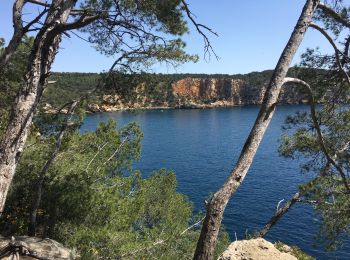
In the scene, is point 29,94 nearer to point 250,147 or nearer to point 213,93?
point 250,147

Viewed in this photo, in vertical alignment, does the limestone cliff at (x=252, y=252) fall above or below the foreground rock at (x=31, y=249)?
above

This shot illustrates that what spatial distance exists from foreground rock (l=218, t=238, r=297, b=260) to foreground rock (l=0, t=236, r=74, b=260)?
Result: 2.58 meters

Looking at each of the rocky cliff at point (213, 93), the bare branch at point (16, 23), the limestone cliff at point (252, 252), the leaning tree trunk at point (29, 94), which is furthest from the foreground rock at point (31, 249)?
the rocky cliff at point (213, 93)

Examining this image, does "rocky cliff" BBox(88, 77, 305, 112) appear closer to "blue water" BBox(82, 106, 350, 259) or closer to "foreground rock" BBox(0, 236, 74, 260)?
"blue water" BBox(82, 106, 350, 259)

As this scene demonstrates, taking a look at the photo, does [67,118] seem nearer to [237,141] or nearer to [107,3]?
[107,3]

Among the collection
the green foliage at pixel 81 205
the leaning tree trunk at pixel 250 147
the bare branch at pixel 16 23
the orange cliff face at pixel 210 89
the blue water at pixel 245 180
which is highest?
the orange cliff face at pixel 210 89

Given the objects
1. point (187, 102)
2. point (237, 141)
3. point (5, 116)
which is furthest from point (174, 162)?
point (187, 102)

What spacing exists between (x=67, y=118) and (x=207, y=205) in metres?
4.06

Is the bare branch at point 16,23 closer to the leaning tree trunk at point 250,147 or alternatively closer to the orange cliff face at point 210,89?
the leaning tree trunk at point 250,147

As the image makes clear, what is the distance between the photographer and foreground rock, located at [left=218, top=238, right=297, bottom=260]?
536cm

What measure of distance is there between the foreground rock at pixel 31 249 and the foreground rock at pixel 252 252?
8.46 ft

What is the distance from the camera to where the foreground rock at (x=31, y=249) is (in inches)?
213

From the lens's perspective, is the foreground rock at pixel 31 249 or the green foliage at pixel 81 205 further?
the green foliage at pixel 81 205

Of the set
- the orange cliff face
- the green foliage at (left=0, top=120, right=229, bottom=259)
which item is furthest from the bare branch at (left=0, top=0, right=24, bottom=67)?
the orange cliff face
